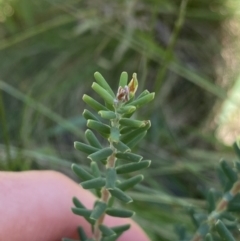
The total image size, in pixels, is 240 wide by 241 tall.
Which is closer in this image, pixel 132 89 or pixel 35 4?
pixel 132 89

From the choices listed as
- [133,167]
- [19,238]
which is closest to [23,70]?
[19,238]

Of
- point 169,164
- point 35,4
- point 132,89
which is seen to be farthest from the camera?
point 35,4

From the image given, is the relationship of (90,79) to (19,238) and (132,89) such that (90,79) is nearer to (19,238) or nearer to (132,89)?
(19,238)

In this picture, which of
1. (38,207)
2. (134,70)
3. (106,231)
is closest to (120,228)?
Result: (106,231)

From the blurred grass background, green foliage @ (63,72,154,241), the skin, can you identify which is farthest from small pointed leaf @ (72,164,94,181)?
the blurred grass background

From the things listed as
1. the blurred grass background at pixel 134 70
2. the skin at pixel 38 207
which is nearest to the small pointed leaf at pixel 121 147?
the skin at pixel 38 207

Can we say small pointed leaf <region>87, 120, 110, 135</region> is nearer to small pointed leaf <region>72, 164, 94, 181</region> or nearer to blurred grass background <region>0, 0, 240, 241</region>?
small pointed leaf <region>72, 164, 94, 181</region>

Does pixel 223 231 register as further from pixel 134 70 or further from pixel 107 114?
pixel 134 70
